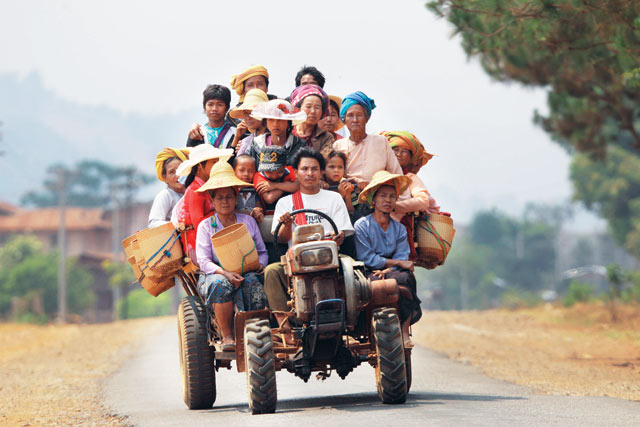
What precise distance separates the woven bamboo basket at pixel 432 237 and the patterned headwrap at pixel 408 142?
2.81 ft

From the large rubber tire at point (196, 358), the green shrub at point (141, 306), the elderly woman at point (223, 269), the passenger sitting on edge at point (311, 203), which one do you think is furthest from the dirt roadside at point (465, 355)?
the green shrub at point (141, 306)

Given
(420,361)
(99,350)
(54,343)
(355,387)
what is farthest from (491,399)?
(54,343)

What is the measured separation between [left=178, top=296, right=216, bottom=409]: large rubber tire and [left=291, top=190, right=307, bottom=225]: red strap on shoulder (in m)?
1.74

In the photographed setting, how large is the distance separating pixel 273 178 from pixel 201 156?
3.14 ft

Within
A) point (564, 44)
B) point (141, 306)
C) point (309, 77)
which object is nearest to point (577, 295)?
point (564, 44)

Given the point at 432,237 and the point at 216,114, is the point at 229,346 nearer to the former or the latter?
the point at 432,237

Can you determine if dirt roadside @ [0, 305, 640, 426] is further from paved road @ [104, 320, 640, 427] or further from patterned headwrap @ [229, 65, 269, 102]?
patterned headwrap @ [229, 65, 269, 102]

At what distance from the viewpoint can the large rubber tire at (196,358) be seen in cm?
1072

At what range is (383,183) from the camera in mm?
10156

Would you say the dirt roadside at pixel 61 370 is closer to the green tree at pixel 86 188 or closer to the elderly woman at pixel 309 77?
the elderly woman at pixel 309 77

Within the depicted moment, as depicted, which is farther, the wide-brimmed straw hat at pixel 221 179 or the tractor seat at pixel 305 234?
the wide-brimmed straw hat at pixel 221 179

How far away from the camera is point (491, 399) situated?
11.1 metres

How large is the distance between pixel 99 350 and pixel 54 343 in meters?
4.87

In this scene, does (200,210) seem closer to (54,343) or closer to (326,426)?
(326,426)
